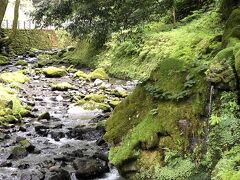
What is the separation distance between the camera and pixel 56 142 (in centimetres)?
1115

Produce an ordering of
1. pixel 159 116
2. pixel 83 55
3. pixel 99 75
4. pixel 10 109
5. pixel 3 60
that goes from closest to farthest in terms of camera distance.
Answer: pixel 159 116
pixel 10 109
pixel 99 75
pixel 3 60
pixel 83 55

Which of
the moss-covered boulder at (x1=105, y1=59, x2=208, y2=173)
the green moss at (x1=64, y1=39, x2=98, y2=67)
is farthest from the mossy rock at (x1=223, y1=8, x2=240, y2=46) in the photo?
the green moss at (x1=64, y1=39, x2=98, y2=67)

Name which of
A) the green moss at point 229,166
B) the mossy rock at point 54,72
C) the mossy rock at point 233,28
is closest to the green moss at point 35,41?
the mossy rock at point 54,72

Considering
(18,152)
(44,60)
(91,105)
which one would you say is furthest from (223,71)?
(44,60)

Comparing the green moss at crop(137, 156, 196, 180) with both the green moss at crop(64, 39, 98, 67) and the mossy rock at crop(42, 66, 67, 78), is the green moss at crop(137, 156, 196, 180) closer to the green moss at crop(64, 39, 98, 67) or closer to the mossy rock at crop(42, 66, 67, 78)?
the mossy rock at crop(42, 66, 67, 78)

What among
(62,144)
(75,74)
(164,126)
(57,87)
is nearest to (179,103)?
(164,126)

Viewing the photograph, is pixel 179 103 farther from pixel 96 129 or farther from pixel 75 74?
pixel 75 74

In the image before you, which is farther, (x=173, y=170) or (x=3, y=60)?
(x=3, y=60)

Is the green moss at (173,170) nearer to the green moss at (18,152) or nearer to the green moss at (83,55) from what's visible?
the green moss at (18,152)

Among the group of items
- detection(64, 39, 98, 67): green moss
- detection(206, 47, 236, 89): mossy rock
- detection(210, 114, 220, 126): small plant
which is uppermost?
detection(64, 39, 98, 67): green moss

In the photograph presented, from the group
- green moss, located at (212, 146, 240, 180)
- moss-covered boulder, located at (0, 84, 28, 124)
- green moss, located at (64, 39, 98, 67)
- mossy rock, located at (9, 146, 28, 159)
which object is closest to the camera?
green moss, located at (212, 146, 240, 180)

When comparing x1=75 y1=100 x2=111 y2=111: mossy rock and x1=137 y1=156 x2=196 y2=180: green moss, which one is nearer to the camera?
x1=137 y1=156 x2=196 y2=180: green moss

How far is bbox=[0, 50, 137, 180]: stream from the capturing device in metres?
8.70

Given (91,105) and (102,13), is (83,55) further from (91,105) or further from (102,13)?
(102,13)
